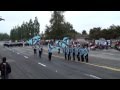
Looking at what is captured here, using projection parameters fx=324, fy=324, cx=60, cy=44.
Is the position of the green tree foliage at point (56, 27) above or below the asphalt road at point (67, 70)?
above

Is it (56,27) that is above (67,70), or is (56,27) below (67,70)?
above

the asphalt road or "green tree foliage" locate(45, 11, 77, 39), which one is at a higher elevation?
"green tree foliage" locate(45, 11, 77, 39)

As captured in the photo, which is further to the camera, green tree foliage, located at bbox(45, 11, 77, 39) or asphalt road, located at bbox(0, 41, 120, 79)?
green tree foliage, located at bbox(45, 11, 77, 39)

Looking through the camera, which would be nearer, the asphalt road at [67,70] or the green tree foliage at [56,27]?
the asphalt road at [67,70]

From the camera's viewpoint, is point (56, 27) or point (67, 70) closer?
point (67, 70)
